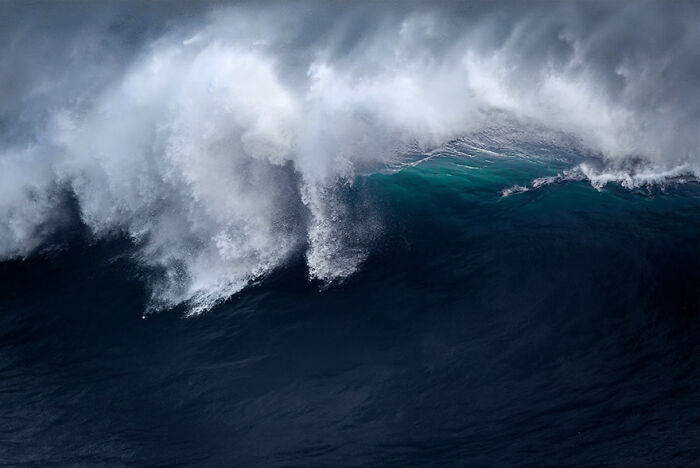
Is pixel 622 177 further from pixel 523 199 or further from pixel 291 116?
pixel 291 116

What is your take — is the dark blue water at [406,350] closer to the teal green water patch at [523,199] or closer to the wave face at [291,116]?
the teal green water patch at [523,199]

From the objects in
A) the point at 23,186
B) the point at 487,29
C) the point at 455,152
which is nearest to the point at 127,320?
the point at 23,186

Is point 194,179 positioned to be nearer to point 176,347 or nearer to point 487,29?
point 176,347

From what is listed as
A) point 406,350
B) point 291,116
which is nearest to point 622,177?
point 406,350

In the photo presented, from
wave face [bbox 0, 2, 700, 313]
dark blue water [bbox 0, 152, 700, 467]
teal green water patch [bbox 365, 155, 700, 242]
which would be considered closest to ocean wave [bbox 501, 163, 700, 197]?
wave face [bbox 0, 2, 700, 313]

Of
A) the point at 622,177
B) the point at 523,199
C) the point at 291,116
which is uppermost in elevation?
the point at 291,116

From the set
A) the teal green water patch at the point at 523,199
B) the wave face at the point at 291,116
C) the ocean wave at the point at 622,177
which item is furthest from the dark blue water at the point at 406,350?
the wave face at the point at 291,116

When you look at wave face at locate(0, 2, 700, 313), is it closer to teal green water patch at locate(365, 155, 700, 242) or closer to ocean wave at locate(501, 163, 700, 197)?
ocean wave at locate(501, 163, 700, 197)
